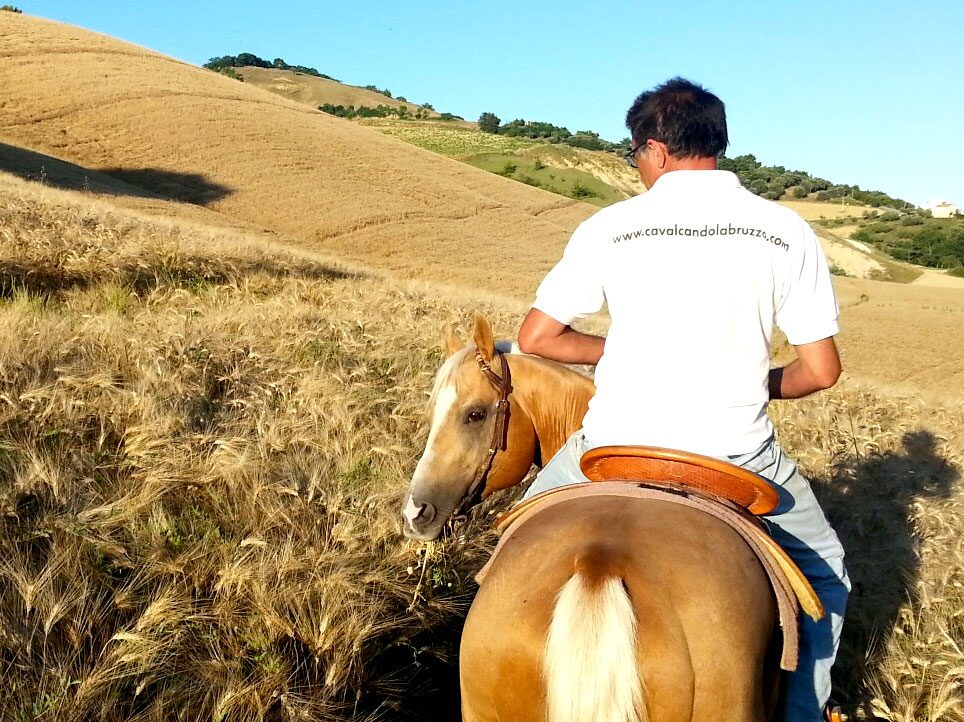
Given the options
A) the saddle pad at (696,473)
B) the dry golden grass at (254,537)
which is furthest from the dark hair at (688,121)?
the dry golden grass at (254,537)

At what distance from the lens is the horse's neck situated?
11.4 feet

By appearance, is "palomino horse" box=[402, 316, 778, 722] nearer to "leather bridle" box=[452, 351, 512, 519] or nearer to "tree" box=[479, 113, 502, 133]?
"leather bridle" box=[452, 351, 512, 519]

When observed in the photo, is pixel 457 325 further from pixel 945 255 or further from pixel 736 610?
pixel 945 255

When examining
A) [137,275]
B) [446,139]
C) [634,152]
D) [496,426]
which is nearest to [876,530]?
[496,426]

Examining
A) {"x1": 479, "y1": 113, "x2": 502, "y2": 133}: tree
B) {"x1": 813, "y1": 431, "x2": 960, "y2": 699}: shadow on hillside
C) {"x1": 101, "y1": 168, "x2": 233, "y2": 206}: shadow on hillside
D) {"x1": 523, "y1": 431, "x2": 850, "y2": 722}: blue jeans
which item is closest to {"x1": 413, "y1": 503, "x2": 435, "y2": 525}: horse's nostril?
{"x1": 523, "y1": 431, "x2": 850, "y2": 722}: blue jeans

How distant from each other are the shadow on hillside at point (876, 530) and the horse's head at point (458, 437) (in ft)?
8.69

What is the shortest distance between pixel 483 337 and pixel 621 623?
1.51 metres

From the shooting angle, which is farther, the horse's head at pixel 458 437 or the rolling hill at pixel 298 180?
the rolling hill at pixel 298 180

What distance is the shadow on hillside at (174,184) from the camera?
109 ft

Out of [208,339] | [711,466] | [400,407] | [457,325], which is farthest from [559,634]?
[457,325]

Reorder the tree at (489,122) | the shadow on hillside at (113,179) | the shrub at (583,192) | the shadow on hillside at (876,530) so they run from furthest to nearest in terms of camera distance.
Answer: the tree at (489,122)
the shrub at (583,192)
the shadow on hillside at (113,179)
the shadow on hillside at (876,530)

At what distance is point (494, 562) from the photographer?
7.87 feet

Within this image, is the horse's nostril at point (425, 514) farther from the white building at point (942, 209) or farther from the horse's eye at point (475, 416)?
the white building at point (942, 209)

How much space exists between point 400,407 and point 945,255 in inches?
3305
